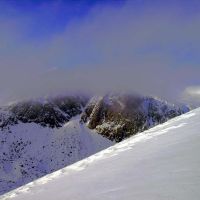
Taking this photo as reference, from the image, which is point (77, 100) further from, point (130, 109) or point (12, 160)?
point (12, 160)

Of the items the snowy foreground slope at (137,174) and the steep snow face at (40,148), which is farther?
the steep snow face at (40,148)

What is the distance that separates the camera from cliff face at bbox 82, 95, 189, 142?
416 ft

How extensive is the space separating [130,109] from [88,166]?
127339mm

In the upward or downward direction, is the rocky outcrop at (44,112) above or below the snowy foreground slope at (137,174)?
above

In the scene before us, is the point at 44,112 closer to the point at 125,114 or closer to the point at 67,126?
the point at 67,126

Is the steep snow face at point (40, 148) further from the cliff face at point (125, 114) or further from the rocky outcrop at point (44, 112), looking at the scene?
the cliff face at point (125, 114)

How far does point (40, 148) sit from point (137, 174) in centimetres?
11143

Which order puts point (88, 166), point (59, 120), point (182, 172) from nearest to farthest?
point (182, 172) < point (88, 166) < point (59, 120)

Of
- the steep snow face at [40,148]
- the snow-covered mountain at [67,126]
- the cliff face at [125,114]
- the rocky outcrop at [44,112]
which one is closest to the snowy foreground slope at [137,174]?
the steep snow face at [40,148]

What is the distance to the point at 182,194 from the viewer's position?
14.3 ft

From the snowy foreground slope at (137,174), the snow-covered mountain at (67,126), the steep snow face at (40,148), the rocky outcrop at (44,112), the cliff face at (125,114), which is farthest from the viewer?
the rocky outcrop at (44,112)

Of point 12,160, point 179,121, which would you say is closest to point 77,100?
point 12,160

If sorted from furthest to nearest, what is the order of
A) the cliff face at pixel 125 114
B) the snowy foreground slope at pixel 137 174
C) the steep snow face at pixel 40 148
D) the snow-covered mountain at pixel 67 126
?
1. the cliff face at pixel 125 114
2. the snow-covered mountain at pixel 67 126
3. the steep snow face at pixel 40 148
4. the snowy foreground slope at pixel 137 174

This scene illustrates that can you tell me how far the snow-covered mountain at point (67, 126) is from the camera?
10756 cm
